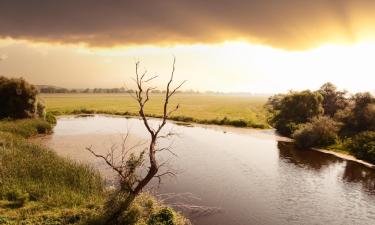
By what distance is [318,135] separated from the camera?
5147 cm

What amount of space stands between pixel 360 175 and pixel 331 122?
60.0ft

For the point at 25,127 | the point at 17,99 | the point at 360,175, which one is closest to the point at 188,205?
the point at 360,175

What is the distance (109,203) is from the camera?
19562 mm

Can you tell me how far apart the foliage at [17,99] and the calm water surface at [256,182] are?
30.6 ft

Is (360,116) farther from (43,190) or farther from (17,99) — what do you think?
(17,99)

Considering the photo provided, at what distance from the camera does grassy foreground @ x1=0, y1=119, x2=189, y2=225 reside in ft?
63.6

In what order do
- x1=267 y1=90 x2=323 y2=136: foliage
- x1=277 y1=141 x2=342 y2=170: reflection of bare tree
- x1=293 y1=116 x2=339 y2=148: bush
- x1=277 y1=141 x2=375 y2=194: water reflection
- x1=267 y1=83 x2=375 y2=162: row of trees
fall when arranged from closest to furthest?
x1=277 y1=141 x2=375 y2=194: water reflection < x1=277 y1=141 x2=342 y2=170: reflection of bare tree < x1=267 y1=83 x2=375 y2=162: row of trees < x1=293 y1=116 x2=339 y2=148: bush < x1=267 y1=90 x2=323 y2=136: foliage

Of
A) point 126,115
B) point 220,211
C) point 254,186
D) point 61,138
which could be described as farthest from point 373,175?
point 126,115

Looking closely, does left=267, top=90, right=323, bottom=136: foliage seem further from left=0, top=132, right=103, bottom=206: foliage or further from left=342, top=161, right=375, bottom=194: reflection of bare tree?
left=0, top=132, right=103, bottom=206: foliage

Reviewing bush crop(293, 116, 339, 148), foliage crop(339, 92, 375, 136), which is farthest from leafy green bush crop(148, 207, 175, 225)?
foliage crop(339, 92, 375, 136)

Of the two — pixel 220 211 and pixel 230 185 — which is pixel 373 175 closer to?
pixel 230 185

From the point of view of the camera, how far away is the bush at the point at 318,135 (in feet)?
168

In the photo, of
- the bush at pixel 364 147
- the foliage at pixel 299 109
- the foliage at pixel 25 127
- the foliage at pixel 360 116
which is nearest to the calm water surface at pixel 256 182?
the bush at pixel 364 147

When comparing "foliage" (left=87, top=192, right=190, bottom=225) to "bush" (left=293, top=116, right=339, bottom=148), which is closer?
"foliage" (left=87, top=192, right=190, bottom=225)
